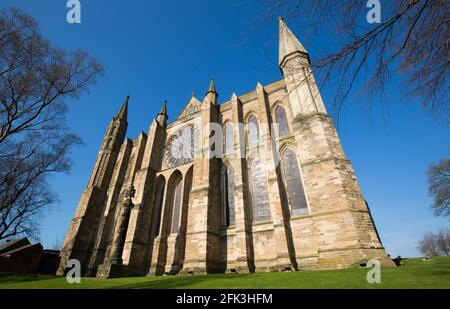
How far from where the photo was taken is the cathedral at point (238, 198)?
9609 millimetres

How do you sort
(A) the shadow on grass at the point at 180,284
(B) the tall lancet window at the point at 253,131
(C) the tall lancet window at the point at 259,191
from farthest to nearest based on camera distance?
(B) the tall lancet window at the point at 253,131 < (C) the tall lancet window at the point at 259,191 < (A) the shadow on grass at the point at 180,284

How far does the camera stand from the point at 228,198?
1422 centimetres

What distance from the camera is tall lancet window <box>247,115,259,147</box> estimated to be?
15.5 m

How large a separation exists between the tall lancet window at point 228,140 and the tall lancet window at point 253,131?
139cm

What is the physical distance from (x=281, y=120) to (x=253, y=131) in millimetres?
2165

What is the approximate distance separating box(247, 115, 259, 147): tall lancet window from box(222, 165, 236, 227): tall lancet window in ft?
7.88

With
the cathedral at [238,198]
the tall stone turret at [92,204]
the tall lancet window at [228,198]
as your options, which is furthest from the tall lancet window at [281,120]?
the tall stone turret at [92,204]

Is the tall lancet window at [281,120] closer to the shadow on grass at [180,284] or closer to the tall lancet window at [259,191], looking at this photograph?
the tall lancet window at [259,191]

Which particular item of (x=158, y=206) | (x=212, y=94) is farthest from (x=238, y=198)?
(x=212, y=94)

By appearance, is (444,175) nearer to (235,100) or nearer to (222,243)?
(235,100)

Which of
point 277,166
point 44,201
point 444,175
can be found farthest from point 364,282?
point 444,175

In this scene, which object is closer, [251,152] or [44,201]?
[251,152]
